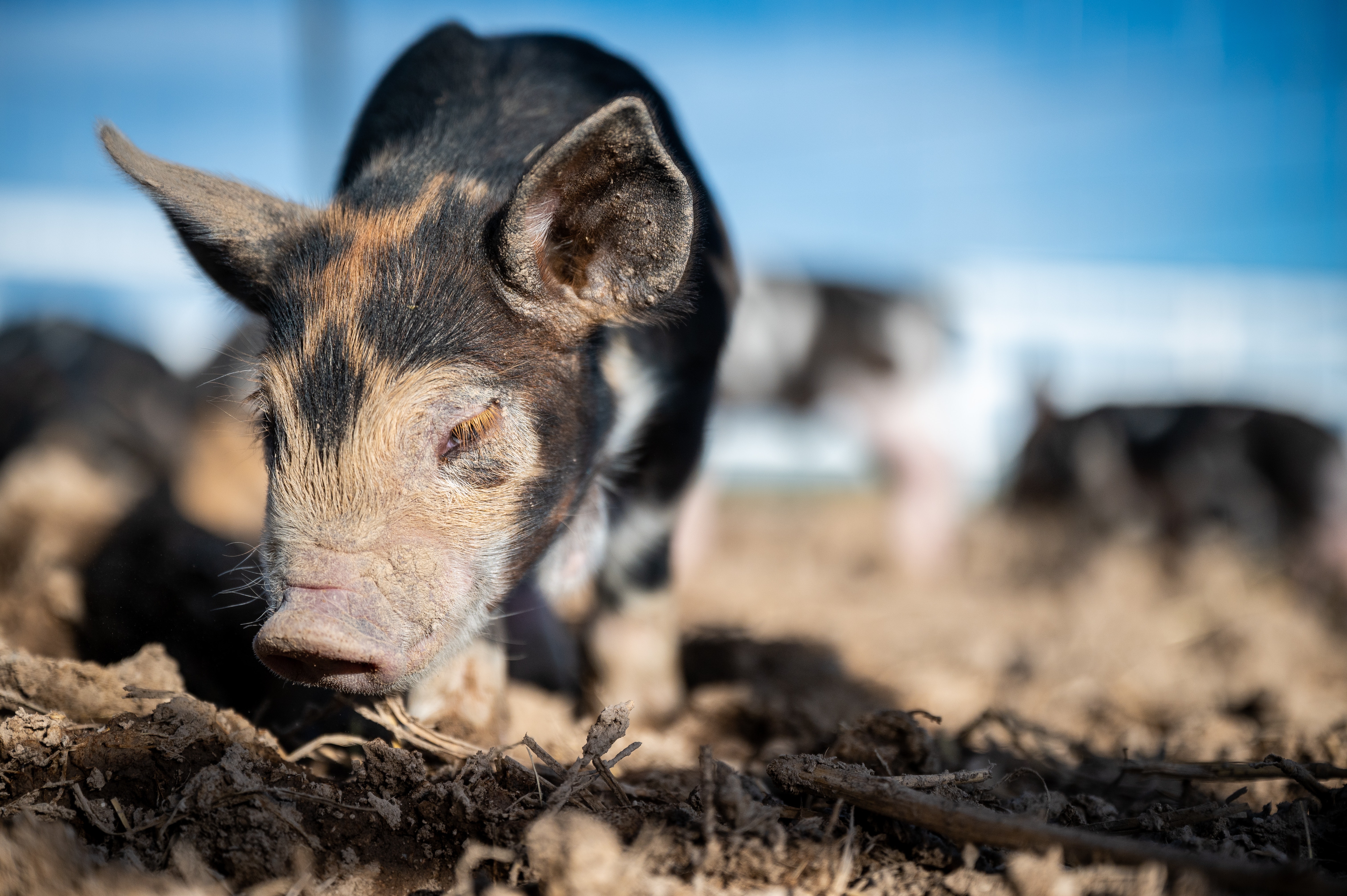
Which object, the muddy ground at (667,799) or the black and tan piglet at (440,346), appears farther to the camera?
the black and tan piglet at (440,346)

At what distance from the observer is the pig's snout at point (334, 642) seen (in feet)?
5.89

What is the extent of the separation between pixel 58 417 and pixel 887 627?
4024 mm

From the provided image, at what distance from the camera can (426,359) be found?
209 cm

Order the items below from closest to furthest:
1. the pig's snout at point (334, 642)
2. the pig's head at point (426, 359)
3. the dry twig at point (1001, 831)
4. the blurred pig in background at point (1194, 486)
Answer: the dry twig at point (1001, 831), the pig's snout at point (334, 642), the pig's head at point (426, 359), the blurred pig in background at point (1194, 486)

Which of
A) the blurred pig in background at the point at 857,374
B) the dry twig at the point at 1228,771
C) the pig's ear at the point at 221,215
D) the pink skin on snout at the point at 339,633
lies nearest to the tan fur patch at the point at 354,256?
the pig's ear at the point at 221,215

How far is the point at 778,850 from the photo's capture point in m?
1.63

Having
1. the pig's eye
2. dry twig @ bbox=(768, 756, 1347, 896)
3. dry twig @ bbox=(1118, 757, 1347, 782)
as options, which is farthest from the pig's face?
dry twig @ bbox=(1118, 757, 1347, 782)

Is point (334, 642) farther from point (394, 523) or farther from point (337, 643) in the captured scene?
point (394, 523)

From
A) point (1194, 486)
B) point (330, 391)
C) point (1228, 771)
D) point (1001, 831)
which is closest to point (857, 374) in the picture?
point (1194, 486)

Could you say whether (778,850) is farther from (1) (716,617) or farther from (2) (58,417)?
(2) (58,417)

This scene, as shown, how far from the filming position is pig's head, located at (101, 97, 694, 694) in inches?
77.4

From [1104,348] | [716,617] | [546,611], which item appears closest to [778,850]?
[546,611]

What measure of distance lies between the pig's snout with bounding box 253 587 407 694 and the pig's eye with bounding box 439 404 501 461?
1.28ft

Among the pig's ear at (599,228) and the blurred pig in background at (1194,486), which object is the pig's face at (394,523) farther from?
the blurred pig in background at (1194,486)
